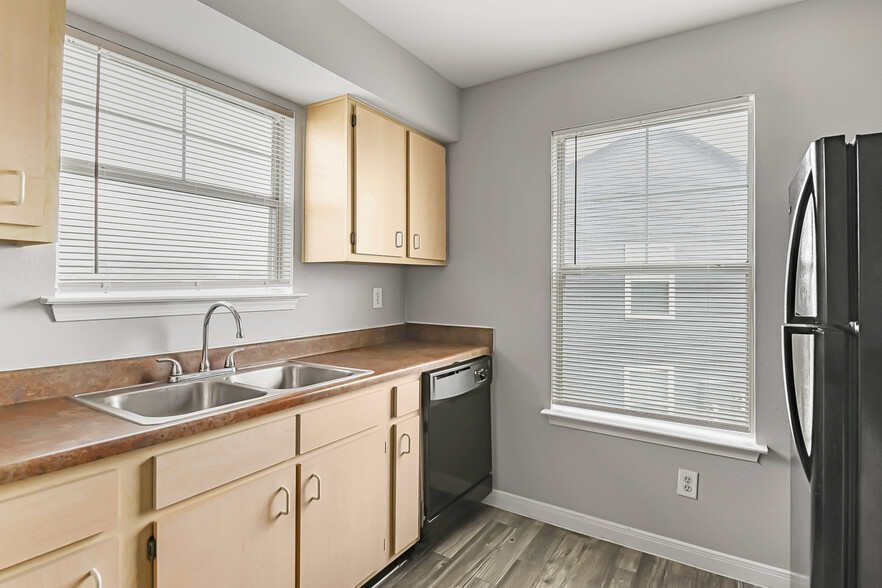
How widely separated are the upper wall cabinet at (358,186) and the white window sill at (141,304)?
16.1 inches

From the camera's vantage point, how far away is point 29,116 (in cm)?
125

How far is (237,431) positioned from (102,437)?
0.37 metres

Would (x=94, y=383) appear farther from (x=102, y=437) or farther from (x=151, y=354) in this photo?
(x=102, y=437)

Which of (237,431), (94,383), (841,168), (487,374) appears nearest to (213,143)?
(94,383)

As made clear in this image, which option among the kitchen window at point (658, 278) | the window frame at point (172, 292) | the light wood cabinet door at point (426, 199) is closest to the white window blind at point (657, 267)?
the kitchen window at point (658, 278)

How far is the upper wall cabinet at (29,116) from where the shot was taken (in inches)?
47.7

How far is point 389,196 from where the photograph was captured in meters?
2.57

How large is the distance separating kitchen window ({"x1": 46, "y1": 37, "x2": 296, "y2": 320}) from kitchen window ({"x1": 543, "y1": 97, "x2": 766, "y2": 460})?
1515 mm

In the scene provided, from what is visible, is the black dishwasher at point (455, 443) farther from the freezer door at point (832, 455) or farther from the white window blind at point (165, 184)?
the freezer door at point (832, 455)

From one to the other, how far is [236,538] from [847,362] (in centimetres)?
172

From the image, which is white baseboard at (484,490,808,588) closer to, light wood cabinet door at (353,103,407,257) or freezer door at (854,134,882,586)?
freezer door at (854,134,882,586)

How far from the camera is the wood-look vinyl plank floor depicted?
214 cm

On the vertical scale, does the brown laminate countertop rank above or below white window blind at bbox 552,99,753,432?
below

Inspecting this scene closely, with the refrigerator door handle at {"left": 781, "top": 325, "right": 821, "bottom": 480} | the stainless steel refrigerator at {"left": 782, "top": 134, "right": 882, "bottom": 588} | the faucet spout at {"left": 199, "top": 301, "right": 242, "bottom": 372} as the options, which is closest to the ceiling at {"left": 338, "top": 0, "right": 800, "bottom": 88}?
the stainless steel refrigerator at {"left": 782, "top": 134, "right": 882, "bottom": 588}
